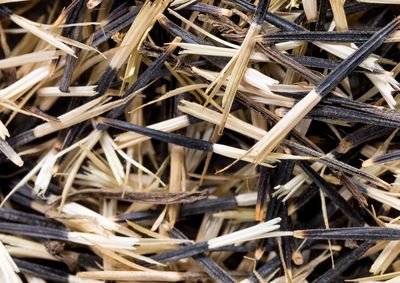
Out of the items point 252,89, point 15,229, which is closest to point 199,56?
point 252,89

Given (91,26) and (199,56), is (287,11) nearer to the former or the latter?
(199,56)

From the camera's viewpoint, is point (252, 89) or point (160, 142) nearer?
point (252, 89)

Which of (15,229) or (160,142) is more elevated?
(160,142)

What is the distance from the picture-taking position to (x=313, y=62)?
85 cm

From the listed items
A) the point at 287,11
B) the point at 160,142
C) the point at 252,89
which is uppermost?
the point at 287,11

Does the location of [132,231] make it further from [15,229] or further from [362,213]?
[362,213]

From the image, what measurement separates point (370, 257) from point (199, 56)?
402 millimetres

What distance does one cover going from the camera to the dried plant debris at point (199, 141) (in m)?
0.84

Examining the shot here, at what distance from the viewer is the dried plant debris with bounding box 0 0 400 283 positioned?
0.84m

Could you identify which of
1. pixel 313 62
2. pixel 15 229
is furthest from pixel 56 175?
pixel 313 62

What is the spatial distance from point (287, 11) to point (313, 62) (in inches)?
3.8

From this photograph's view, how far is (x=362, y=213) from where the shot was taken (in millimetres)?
919

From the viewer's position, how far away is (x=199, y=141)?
0.90 meters

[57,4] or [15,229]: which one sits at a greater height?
[57,4]
